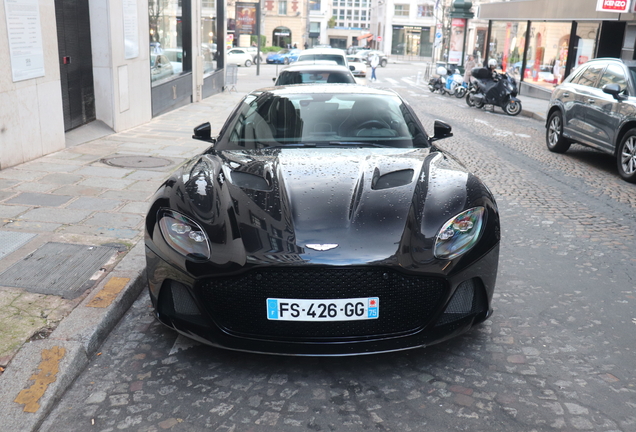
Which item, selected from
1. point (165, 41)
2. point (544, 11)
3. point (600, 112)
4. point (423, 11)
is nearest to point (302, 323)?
point (600, 112)

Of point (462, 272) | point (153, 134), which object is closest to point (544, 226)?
point (462, 272)

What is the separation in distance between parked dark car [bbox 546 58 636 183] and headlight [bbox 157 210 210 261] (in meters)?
7.10

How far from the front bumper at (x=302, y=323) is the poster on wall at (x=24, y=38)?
5705 millimetres

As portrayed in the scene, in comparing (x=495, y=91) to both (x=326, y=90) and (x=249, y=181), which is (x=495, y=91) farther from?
(x=249, y=181)

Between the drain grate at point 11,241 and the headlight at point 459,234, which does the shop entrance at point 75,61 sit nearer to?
the drain grate at point 11,241

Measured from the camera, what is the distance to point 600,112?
31.3 feet

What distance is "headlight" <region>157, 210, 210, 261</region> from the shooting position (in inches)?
124

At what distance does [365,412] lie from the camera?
2.86m

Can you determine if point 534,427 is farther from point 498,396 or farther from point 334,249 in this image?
point 334,249

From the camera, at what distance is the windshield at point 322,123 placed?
4523mm

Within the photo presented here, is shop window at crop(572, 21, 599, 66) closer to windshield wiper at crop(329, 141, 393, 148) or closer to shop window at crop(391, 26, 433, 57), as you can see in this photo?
windshield wiper at crop(329, 141, 393, 148)

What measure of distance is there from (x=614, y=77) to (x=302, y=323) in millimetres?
8396

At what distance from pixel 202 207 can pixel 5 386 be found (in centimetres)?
122

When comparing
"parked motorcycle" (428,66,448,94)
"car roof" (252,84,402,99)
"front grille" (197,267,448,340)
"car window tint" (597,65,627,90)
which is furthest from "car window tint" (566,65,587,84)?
"parked motorcycle" (428,66,448,94)
